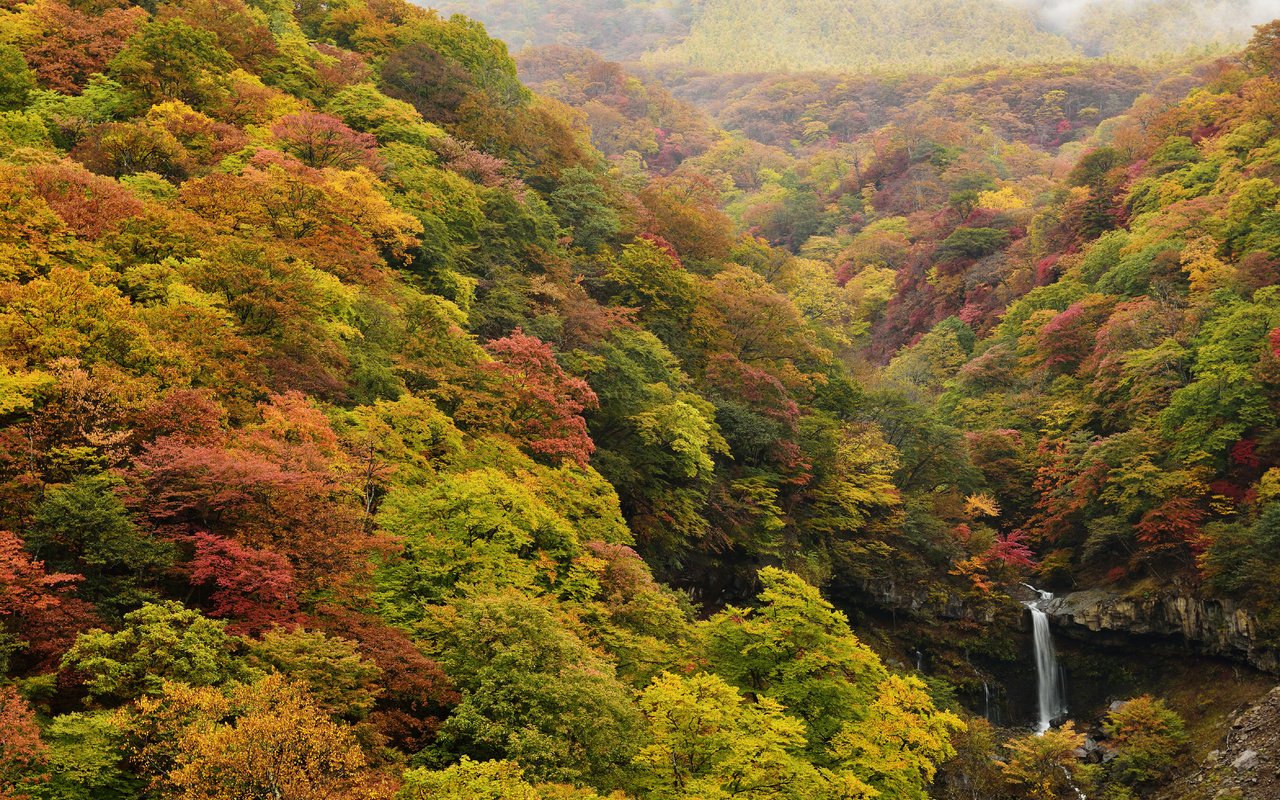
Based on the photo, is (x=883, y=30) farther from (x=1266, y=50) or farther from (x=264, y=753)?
(x=264, y=753)

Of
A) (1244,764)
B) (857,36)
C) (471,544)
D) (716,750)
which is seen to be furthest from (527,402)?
(857,36)

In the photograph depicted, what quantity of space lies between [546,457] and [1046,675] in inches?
896

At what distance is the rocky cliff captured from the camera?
90.9 feet

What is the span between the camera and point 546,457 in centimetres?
2309

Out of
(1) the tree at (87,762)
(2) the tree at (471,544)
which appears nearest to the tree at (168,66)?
(2) the tree at (471,544)

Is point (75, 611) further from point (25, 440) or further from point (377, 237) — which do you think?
point (377, 237)

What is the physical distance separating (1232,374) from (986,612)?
12.6 metres

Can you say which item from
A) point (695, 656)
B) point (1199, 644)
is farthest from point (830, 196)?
point (695, 656)

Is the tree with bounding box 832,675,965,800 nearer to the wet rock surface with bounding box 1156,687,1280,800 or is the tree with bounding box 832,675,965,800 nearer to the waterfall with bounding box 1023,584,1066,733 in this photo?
the wet rock surface with bounding box 1156,687,1280,800

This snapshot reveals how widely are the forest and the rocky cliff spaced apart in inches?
6.9

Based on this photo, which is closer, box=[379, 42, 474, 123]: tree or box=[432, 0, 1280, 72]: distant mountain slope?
box=[379, 42, 474, 123]: tree

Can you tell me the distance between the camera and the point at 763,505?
31500 millimetres

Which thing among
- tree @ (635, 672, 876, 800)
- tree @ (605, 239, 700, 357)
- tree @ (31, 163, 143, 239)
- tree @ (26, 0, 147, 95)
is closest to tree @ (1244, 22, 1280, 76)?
tree @ (605, 239, 700, 357)

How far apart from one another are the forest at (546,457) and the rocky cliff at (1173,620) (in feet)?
0.57
